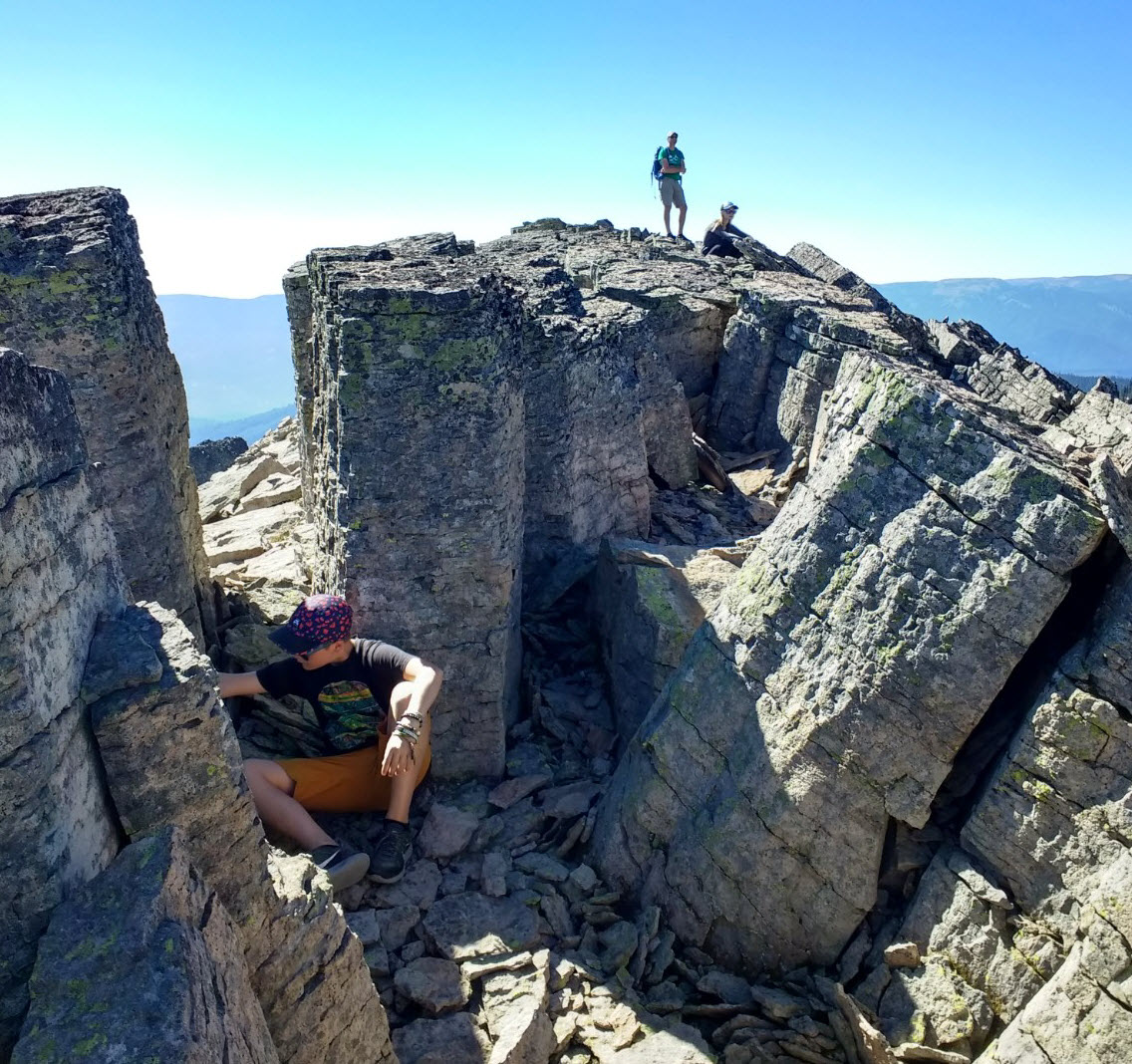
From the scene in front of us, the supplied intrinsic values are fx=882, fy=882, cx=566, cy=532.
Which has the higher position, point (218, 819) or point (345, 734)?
point (218, 819)

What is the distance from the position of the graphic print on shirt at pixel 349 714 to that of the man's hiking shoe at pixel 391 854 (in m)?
0.64

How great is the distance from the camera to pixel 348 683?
6.01 meters

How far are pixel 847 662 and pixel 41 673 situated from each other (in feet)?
13.1

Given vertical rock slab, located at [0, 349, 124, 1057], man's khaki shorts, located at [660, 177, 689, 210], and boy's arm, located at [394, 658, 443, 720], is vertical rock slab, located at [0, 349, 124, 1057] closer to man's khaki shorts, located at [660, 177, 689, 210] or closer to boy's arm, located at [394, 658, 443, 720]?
boy's arm, located at [394, 658, 443, 720]

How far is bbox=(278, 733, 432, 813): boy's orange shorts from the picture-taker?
6055 mm

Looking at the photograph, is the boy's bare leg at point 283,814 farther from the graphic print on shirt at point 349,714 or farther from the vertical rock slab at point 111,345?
the vertical rock slab at point 111,345

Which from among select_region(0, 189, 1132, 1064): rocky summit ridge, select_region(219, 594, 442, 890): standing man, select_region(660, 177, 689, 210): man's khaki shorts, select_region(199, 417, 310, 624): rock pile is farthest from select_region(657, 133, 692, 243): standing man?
select_region(219, 594, 442, 890): standing man

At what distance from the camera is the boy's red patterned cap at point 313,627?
5.71m

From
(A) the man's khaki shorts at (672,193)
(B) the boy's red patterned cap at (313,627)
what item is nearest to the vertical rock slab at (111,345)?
(B) the boy's red patterned cap at (313,627)

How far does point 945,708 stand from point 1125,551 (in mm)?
1196

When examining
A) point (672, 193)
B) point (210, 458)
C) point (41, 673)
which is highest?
point (672, 193)

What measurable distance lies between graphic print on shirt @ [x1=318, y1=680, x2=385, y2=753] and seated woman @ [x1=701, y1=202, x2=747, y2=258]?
1411 centimetres

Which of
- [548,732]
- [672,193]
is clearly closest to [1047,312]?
[672,193]

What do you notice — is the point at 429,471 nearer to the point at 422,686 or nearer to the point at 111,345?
the point at 422,686
